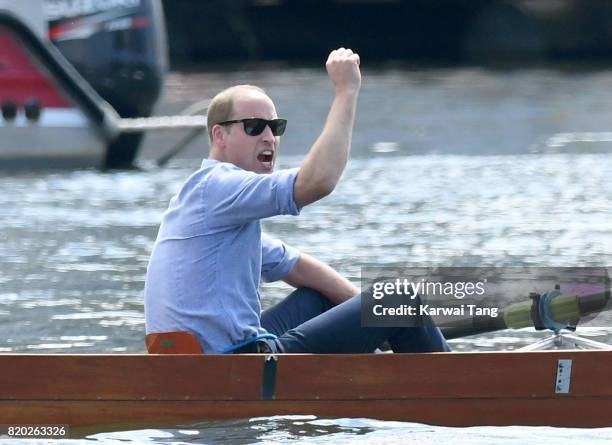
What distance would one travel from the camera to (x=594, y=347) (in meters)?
6.77

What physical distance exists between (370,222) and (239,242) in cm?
803

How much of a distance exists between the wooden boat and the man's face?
702 millimetres

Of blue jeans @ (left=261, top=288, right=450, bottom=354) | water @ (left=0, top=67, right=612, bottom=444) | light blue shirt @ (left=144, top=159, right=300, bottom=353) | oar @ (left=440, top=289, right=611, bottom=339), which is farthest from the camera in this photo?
water @ (left=0, top=67, right=612, bottom=444)

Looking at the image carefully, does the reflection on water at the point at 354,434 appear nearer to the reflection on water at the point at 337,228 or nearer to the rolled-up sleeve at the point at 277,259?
the rolled-up sleeve at the point at 277,259

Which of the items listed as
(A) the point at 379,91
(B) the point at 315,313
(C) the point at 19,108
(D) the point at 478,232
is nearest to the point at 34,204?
(C) the point at 19,108

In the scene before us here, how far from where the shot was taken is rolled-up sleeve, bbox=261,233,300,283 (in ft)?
21.9

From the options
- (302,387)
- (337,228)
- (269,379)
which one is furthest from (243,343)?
(337,228)

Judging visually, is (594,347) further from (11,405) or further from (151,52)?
(151,52)

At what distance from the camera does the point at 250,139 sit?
610 cm

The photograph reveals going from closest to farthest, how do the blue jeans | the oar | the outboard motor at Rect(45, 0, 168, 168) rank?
the blue jeans < the oar < the outboard motor at Rect(45, 0, 168, 168)

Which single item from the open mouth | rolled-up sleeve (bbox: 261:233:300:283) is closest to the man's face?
the open mouth

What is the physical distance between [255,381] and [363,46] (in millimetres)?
33166

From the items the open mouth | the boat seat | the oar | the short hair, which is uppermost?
the short hair

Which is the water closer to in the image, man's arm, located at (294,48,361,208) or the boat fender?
the boat fender
